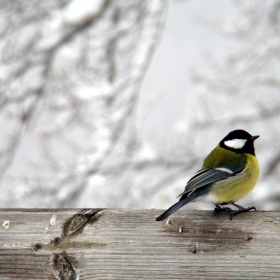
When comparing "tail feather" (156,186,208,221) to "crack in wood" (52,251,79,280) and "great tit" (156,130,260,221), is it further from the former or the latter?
"crack in wood" (52,251,79,280)

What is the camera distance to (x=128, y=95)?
7195mm

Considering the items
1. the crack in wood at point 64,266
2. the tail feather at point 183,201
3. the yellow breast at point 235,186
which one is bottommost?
the crack in wood at point 64,266

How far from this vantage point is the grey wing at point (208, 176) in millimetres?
3047

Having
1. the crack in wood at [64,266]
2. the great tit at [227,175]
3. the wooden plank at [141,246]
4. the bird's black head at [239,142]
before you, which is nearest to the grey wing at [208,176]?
the great tit at [227,175]

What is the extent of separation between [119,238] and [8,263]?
0.45 m

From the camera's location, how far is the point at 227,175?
3307 millimetres

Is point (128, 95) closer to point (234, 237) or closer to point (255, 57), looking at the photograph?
point (255, 57)

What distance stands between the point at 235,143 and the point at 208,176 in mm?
542

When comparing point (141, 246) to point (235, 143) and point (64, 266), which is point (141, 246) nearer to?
point (64, 266)

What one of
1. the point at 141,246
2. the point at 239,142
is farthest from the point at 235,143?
the point at 141,246

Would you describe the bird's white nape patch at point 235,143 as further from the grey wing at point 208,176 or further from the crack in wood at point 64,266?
the crack in wood at point 64,266

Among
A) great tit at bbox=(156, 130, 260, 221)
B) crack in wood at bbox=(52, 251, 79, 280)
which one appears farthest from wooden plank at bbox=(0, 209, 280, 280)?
great tit at bbox=(156, 130, 260, 221)

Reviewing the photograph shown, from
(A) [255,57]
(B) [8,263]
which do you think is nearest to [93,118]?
(A) [255,57]

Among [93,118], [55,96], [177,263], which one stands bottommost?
[177,263]
